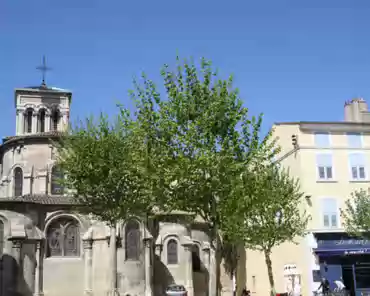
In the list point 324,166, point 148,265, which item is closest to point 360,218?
point 324,166

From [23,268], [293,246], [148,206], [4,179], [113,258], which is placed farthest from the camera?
[4,179]

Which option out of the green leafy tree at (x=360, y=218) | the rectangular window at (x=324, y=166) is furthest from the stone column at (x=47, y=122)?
the green leafy tree at (x=360, y=218)

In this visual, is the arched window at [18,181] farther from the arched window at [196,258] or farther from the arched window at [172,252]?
the arched window at [196,258]

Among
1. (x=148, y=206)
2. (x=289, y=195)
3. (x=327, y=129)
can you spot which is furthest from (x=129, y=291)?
(x=327, y=129)

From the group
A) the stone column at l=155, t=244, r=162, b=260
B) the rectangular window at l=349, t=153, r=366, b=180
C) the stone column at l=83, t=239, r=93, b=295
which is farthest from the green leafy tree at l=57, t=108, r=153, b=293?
the rectangular window at l=349, t=153, r=366, b=180

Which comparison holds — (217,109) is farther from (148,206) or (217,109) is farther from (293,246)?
(293,246)

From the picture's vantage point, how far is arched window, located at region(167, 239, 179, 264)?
3959 cm

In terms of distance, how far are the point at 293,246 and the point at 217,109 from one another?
22452 mm

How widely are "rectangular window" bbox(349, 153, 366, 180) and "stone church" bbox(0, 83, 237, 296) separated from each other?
12.5 meters

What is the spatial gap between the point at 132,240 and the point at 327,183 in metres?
13.9

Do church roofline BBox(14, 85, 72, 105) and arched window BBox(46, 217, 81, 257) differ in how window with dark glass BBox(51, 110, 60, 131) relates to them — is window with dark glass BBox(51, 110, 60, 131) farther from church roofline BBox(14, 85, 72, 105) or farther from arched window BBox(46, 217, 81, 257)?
arched window BBox(46, 217, 81, 257)

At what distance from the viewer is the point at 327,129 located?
38.6 meters

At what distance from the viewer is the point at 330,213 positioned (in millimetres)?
37812

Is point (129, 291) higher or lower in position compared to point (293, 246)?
lower
